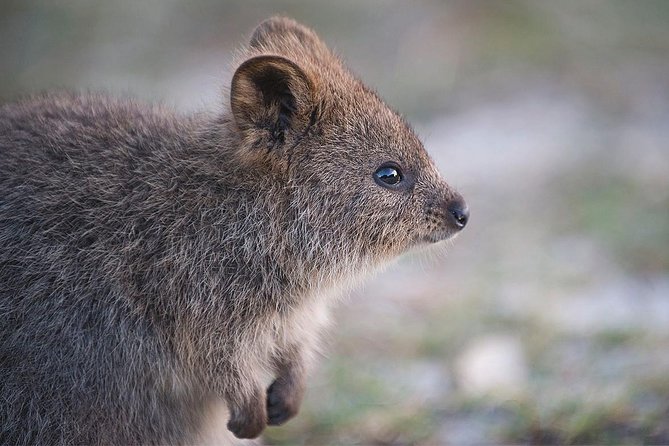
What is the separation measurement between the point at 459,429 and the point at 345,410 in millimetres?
649

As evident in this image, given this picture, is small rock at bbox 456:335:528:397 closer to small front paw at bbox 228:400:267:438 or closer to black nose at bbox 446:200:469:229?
black nose at bbox 446:200:469:229

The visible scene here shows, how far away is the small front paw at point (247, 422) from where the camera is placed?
4543mm

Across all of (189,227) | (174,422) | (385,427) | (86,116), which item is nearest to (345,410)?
(385,427)

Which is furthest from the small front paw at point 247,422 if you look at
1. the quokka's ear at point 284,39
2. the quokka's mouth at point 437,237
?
the quokka's ear at point 284,39

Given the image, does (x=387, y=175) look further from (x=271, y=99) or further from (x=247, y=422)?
(x=247, y=422)

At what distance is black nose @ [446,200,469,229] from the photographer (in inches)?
185

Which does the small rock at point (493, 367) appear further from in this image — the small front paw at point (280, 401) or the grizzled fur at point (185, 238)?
the grizzled fur at point (185, 238)

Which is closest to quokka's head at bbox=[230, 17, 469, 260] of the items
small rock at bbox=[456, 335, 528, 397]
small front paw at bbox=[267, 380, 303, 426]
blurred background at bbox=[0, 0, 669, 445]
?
blurred background at bbox=[0, 0, 669, 445]

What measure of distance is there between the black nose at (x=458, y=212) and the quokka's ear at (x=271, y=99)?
769 millimetres

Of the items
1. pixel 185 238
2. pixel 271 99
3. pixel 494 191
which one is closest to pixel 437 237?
pixel 271 99

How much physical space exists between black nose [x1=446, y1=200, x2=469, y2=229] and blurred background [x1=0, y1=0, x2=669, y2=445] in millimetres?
834

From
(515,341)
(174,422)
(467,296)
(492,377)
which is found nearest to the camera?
(174,422)

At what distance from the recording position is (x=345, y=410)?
563 cm

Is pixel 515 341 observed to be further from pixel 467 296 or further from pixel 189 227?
pixel 189 227
